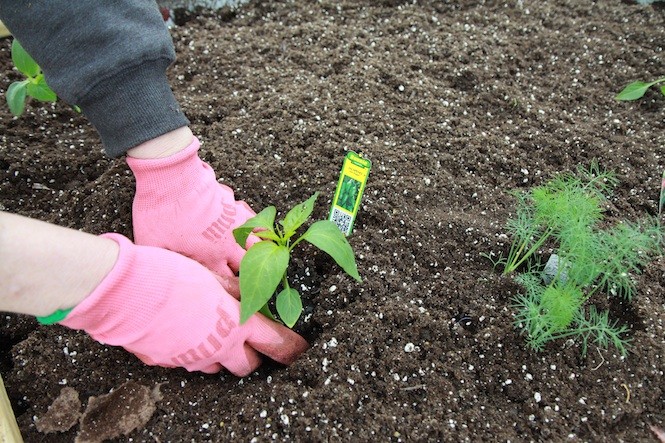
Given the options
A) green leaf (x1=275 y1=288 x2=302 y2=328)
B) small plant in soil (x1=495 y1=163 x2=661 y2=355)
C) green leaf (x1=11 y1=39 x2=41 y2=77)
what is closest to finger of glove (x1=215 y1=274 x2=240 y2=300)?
green leaf (x1=275 y1=288 x2=302 y2=328)

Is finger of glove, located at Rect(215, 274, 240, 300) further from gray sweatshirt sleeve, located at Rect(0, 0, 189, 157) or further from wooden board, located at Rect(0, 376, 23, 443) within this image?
wooden board, located at Rect(0, 376, 23, 443)

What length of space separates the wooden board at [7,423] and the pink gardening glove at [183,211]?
49 centimetres

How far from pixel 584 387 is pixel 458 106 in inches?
41.1

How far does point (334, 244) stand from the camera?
3.73 ft

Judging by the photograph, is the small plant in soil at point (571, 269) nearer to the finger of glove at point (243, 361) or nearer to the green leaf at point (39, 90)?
the finger of glove at point (243, 361)

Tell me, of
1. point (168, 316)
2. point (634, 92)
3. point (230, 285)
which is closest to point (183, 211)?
point (230, 285)

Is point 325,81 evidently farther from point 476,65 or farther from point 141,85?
point 141,85

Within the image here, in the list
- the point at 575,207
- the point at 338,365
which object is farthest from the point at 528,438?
the point at 575,207

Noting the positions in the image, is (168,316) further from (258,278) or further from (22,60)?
(22,60)

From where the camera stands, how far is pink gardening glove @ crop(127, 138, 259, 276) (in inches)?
56.7

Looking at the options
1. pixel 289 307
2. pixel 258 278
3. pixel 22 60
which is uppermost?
pixel 22 60

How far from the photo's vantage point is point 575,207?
1373 millimetres

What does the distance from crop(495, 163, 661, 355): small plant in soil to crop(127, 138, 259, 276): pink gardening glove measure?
2.51ft

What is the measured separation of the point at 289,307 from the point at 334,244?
A: 22cm
